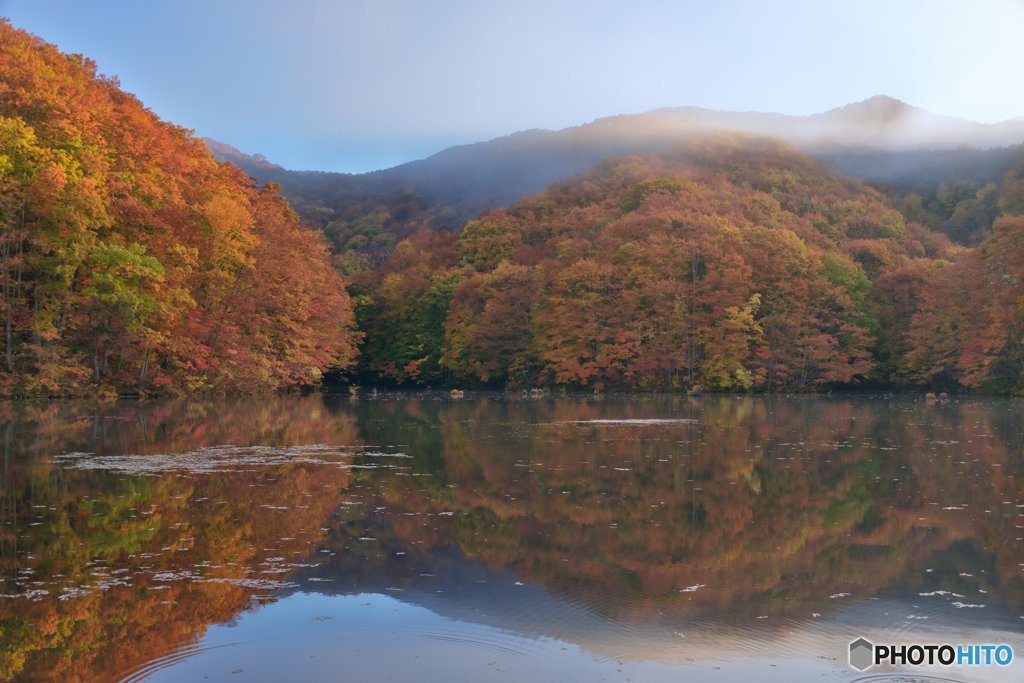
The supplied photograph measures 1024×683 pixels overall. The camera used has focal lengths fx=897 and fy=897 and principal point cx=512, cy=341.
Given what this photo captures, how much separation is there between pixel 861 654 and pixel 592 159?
12099cm

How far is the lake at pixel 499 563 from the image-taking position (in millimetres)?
5750

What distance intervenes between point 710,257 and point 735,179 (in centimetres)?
3608

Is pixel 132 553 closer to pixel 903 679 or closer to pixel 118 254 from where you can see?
pixel 903 679

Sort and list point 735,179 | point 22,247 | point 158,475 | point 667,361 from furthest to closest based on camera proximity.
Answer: point 735,179 < point 667,361 < point 22,247 < point 158,475

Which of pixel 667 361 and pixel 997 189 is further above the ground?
pixel 997 189

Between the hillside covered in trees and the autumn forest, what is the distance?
106mm

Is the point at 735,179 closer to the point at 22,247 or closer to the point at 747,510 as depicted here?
the point at 22,247

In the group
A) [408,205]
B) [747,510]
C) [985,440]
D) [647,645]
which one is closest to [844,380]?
[985,440]

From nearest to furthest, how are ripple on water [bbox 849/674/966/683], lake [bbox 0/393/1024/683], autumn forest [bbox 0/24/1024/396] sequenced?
ripple on water [bbox 849/674/966/683]
lake [bbox 0/393/1024/683]
autumn forest [bbox 0/24/1024/396]

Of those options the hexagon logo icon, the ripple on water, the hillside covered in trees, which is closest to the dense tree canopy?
the hillside covered in trees

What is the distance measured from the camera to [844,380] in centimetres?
5419

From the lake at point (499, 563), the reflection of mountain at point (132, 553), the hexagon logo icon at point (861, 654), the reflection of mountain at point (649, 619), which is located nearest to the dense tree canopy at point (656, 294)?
the lake at point (499, 563)

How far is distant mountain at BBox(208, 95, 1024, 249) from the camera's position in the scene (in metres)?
104

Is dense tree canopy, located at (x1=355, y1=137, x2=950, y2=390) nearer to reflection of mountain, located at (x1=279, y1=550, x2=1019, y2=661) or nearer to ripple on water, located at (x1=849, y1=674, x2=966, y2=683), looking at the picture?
reflection of mountain, located at (x1=279, y1=550, x2=1019, y2=661)
